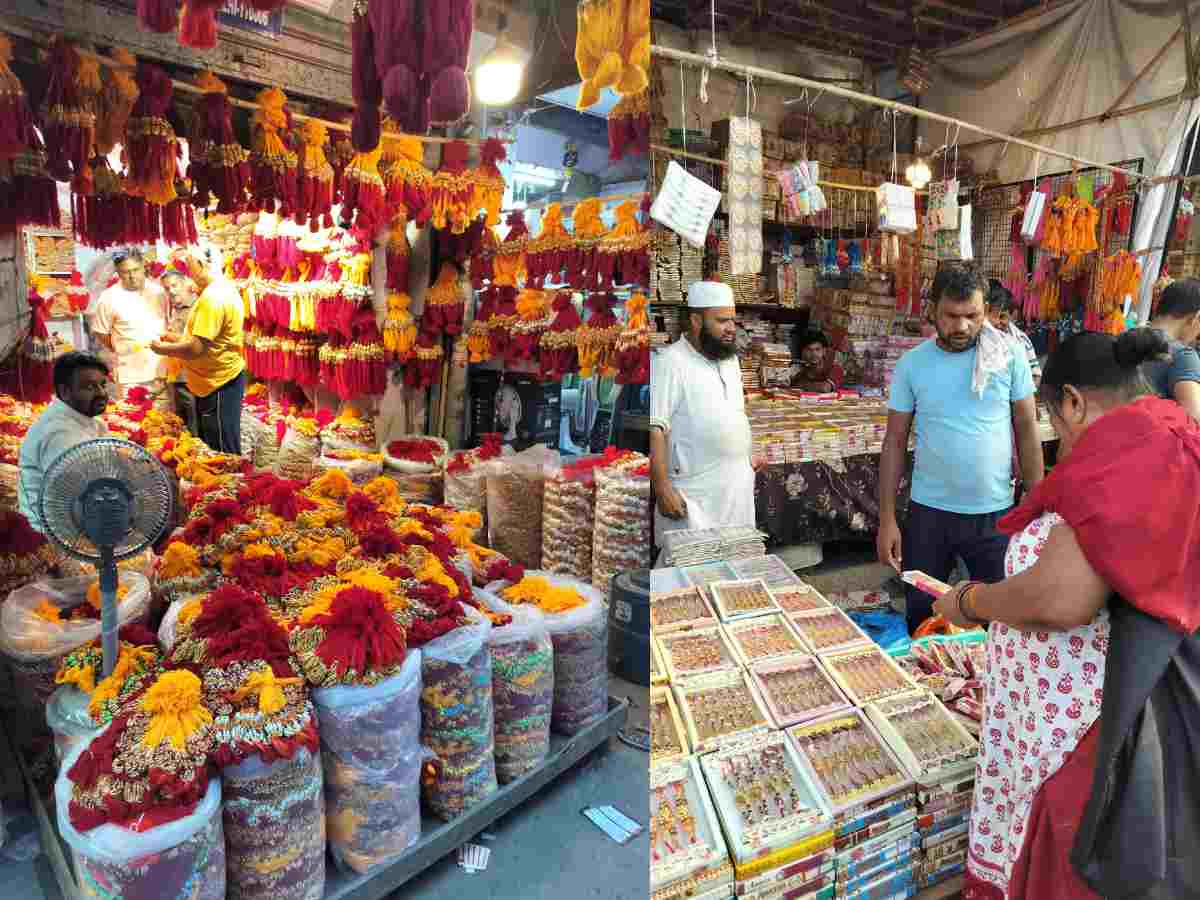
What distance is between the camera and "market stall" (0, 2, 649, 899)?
3.30 ft

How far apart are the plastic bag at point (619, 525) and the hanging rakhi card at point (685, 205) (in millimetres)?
890

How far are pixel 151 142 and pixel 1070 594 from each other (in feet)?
5.36

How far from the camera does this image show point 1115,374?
1.68 m

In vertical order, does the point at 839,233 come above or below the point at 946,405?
above

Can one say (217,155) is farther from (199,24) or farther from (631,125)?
(631,125)

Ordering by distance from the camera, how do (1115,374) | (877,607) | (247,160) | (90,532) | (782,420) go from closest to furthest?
1. (90,532)
2. (247,160)
3. (1115,374)
4. (877,607)
5. (782,420)

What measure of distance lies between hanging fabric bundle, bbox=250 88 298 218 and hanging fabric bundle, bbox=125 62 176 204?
12cm

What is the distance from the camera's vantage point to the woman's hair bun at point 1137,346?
169 centimetres

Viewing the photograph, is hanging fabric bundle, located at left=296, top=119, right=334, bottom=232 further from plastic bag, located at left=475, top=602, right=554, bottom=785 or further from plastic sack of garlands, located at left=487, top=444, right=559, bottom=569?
plastic bag, located at left=475, top=602, right=554, bottom=785

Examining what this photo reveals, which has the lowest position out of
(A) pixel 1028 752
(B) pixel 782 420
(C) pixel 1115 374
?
(A) pixel 1028 752

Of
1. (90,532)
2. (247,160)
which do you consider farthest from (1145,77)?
(90,532)

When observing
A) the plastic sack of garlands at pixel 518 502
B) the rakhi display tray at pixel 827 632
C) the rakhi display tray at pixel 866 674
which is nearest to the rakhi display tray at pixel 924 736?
the rakhi display tray at pixel 866 674

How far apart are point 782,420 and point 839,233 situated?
7.91ft

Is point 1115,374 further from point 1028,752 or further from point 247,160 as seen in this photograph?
point 247,160
